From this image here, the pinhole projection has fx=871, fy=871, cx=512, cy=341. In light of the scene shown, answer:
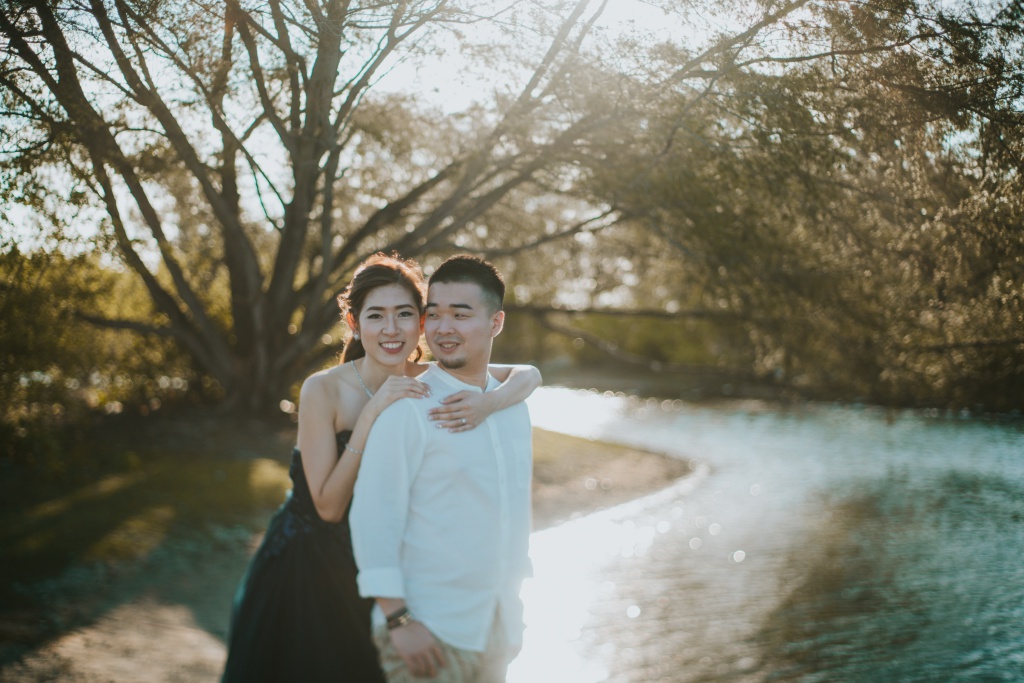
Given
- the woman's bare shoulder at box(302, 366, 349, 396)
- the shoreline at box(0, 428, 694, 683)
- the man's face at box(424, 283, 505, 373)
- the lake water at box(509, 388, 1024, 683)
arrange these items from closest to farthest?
1. the man's face at box(424, 283, 505, 373)
2. the woman's bare shoulder at box(302, 366, 349, 396)
3. the shoreline at box(0, 428, 694, 683)
4. the lake water at box(509, 388, 1024, 683)

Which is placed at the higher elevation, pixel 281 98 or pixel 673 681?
pixel 281 98

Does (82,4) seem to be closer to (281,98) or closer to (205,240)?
(281,98)

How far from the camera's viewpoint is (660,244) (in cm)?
1138

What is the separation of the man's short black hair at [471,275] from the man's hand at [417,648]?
1151 mm

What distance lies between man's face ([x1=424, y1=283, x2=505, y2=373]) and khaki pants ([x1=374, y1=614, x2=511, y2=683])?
3.04 feet

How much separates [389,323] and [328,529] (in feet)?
3.37

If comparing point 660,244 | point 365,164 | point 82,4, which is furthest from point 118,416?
point 82,4

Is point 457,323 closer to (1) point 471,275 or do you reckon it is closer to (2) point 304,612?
(1) point 471,275

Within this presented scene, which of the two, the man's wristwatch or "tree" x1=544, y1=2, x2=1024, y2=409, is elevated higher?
"tree" x1=544, y1=2, x2=1024, y2=409

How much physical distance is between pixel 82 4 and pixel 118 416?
35.9ft

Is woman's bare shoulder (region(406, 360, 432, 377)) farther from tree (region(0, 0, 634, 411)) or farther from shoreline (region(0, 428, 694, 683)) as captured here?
Result: shoreline (region(0, 428, 694, 683))

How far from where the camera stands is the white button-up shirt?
2.82m

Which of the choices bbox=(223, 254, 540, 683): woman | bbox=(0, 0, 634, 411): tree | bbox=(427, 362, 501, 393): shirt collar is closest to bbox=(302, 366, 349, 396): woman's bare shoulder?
bbox=(223, 254, 540, 683): woman

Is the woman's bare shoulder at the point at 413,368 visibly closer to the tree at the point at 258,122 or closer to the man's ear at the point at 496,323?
the man's ear at the point at 496,323
